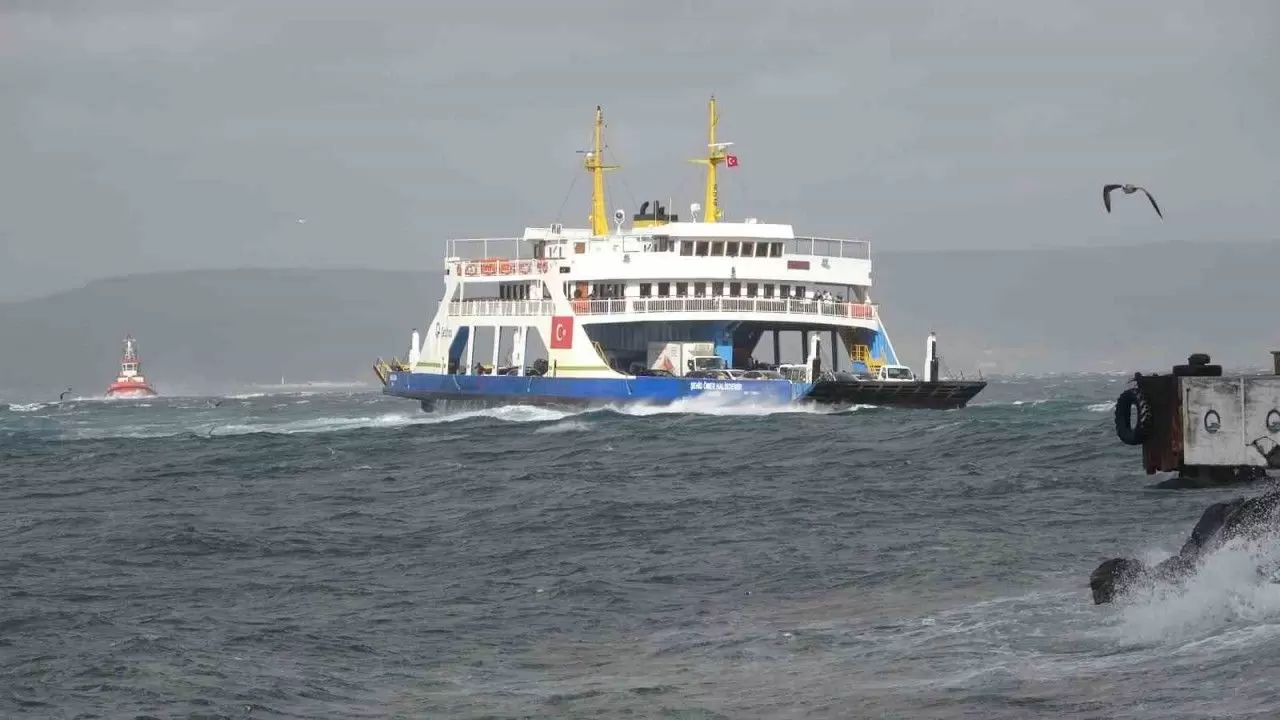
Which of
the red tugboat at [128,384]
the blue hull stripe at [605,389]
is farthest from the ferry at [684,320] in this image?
the red tugboat at [128,384]

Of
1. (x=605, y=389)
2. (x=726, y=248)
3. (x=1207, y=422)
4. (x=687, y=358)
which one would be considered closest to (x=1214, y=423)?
(x=1207, y=422)

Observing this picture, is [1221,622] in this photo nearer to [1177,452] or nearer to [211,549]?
[1177,452]

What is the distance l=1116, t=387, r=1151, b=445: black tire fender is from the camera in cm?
1855

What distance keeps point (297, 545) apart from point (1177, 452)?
1271cm

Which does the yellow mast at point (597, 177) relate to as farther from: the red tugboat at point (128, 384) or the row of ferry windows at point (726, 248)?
the red tugboat at point (128, 384)

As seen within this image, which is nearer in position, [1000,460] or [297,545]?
[297,545]

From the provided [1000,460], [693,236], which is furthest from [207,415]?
[1000,460]

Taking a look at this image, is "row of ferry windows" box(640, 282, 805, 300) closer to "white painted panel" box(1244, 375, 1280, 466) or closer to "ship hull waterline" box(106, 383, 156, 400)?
"white painted panel" box(1244, 375, 1280, 466)

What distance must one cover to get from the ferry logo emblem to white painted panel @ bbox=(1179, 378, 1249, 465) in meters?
39.0

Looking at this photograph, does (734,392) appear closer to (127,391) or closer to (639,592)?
(639,592)

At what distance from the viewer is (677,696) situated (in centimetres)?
1476

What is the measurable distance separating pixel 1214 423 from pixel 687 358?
37926mm

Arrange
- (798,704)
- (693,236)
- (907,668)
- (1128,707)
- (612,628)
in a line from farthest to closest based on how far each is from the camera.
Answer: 1. (693,236)
2. (612,628)
3. (907,668)
4. (798,704)
5. (1128,707)

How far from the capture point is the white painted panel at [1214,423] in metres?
17.7
